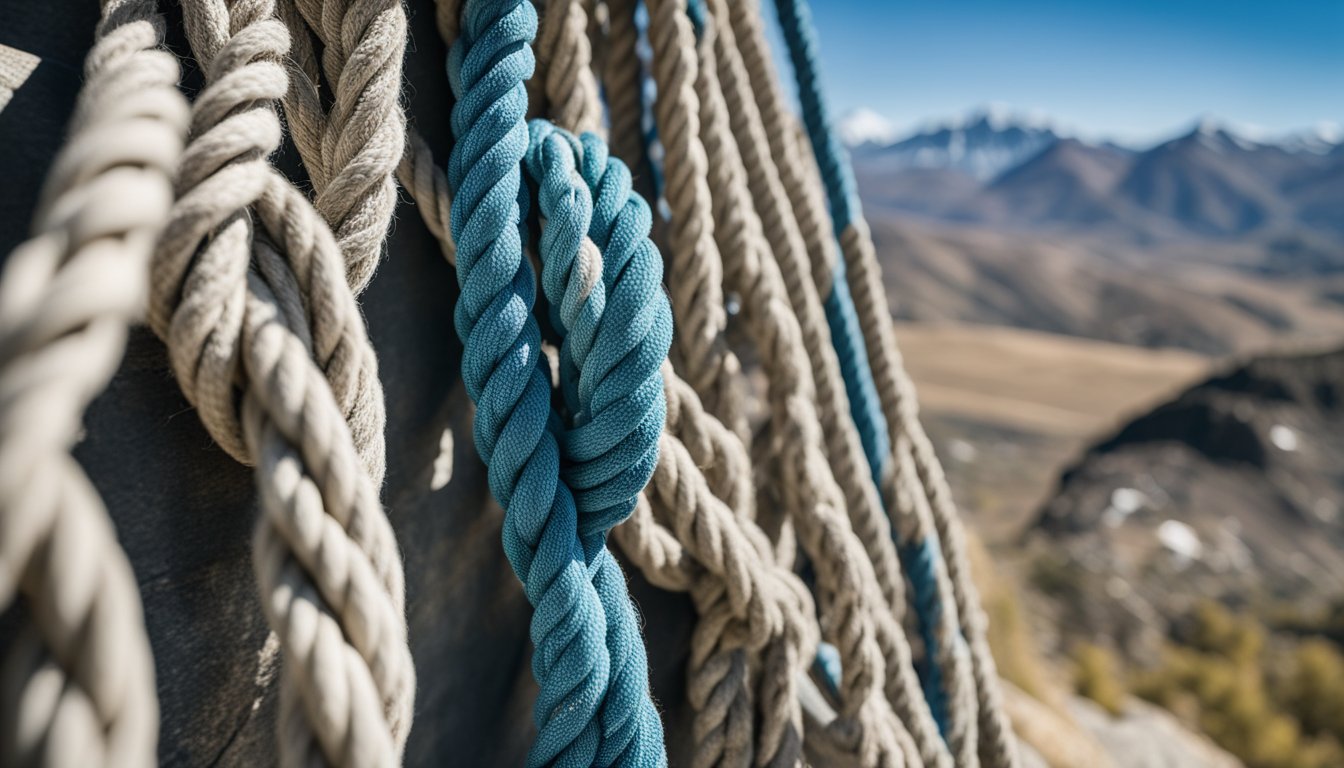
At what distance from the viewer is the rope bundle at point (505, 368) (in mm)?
262

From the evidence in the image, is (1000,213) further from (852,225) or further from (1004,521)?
(852,225)

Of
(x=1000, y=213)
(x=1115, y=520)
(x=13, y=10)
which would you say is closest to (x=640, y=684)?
(x=13, y=10)

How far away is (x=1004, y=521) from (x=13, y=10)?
1718cm

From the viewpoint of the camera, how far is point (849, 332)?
964mm

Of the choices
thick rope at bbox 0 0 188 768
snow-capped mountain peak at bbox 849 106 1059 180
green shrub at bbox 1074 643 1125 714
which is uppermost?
thick rope at bbox 0 0 188 768

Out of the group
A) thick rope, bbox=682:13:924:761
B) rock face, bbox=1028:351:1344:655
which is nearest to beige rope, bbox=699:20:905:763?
thick rope, bbox=682:13:924:761

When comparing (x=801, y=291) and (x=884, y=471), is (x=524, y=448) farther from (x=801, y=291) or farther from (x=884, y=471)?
(x=884, y=471)

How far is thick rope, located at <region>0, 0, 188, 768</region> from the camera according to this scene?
0.78 ft

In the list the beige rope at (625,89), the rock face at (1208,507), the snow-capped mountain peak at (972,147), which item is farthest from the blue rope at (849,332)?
the snow-capped mountain peak at (972,147)

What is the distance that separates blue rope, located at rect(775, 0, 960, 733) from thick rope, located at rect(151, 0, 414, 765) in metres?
0.67

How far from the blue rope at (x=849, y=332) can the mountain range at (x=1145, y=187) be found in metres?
85.8

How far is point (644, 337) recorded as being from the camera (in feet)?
1.61

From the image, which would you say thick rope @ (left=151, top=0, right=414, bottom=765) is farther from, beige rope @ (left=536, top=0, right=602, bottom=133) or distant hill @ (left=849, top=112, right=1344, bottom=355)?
distant hill @ (left=849, top=112, right=1344, bottom=355)

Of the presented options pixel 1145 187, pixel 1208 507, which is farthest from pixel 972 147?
pixel 1208 507
